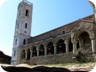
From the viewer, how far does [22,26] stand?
4450cm

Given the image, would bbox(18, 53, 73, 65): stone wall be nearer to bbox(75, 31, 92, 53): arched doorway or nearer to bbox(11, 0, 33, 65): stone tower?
bbox(75, 31, 92, 53): arched doorway

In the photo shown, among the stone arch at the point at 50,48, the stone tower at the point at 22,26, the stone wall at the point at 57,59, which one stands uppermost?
the stone tower at the point at 22,26

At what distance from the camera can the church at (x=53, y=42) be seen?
19828mm

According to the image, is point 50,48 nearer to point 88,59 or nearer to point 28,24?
point 88,59

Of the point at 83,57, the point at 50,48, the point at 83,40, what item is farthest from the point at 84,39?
the point at 50,48

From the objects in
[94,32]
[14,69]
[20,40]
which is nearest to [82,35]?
[94,32]

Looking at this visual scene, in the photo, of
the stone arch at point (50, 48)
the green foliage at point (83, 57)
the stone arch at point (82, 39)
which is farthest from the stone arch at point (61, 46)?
the green foliage at point (83, 57)

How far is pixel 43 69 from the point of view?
1200cm

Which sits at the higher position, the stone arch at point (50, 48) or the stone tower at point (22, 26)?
the stone tower at point (22, 26)

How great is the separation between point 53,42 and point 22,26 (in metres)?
18.2

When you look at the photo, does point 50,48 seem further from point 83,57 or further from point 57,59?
point 83,57

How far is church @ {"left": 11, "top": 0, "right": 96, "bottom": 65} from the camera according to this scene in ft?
65.1

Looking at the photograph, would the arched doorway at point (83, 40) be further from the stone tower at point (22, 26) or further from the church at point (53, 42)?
the stone tower at point (22, 26)

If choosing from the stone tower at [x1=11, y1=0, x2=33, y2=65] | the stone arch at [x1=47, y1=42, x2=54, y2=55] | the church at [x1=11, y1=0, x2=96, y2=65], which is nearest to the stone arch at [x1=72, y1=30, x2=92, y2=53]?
the church at [x1=11, y1=0, x2=96, y2=65]
